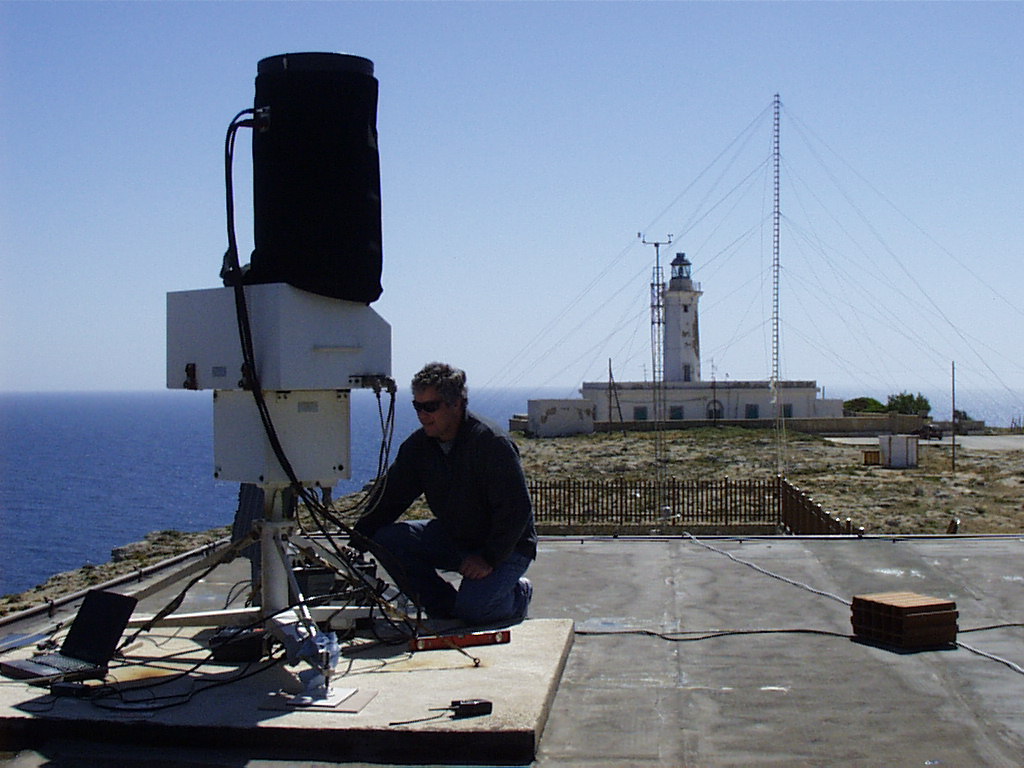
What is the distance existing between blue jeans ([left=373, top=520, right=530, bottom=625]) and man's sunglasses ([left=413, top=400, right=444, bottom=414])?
0.86 m

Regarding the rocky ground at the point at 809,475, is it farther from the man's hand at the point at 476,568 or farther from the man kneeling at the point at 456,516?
the man's hand at the point at 476,568

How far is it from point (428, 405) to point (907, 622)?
2.76 meters

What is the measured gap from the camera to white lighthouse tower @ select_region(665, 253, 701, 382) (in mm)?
75375

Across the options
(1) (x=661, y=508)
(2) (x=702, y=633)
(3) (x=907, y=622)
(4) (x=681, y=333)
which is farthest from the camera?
(4) (x=681, y=333)

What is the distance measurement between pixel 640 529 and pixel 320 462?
16.9m

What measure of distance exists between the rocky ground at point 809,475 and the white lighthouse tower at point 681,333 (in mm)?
18561

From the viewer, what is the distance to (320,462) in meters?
5.82

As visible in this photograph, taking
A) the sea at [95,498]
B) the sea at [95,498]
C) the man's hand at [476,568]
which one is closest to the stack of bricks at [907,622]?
the man's hand at [476,568]

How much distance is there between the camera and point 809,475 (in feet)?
117

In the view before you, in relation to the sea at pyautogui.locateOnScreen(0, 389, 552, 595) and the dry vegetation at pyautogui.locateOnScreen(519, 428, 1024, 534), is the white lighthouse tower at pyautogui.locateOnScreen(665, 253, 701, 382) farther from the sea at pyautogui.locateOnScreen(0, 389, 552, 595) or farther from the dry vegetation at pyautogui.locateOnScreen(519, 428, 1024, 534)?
the dry vegetation at pyautogui.locateOnScreen(519, 428, 1024, 534)

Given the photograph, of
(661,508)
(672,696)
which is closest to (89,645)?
(672,696)

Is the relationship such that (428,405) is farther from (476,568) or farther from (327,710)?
(327,710)

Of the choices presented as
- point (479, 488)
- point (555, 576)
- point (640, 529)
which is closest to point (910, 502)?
point (640, 529)

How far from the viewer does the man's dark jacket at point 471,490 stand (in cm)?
639
